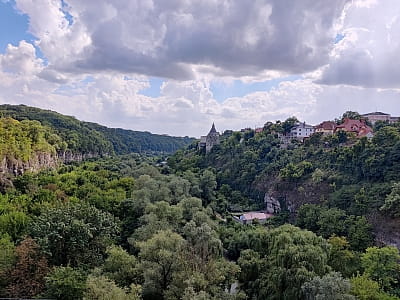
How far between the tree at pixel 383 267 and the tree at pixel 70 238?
18175mm

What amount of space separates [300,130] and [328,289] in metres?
51.7

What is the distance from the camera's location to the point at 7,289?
59.9 ft

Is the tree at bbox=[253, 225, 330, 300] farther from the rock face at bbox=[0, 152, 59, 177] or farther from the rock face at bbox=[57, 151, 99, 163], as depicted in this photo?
the rock face at bbox=[57, 151, 99, 163]

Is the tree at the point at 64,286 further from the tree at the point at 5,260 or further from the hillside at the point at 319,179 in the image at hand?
the hillside at the point at 319,179

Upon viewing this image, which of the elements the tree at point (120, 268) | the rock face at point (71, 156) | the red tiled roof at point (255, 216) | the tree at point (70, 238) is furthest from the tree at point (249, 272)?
the rock face at point (71, 156)

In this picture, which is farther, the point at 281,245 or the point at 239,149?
the point at 239,149

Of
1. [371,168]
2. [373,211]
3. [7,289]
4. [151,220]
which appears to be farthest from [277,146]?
[7,289]

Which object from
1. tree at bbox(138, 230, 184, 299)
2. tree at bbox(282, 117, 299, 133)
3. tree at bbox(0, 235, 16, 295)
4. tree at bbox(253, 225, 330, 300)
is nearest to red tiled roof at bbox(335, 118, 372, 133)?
tree at bbox(282, 117, 299, 133)

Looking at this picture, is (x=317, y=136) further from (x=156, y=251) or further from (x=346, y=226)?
(x=156, y=251)

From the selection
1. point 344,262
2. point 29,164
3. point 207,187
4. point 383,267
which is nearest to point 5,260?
point 344,262

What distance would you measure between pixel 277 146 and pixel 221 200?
16.9 metres

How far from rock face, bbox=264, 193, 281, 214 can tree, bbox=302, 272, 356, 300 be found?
30.8 meters

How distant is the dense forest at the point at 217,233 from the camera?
19.1 m

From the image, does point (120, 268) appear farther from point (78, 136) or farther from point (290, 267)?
point (78, 136)
